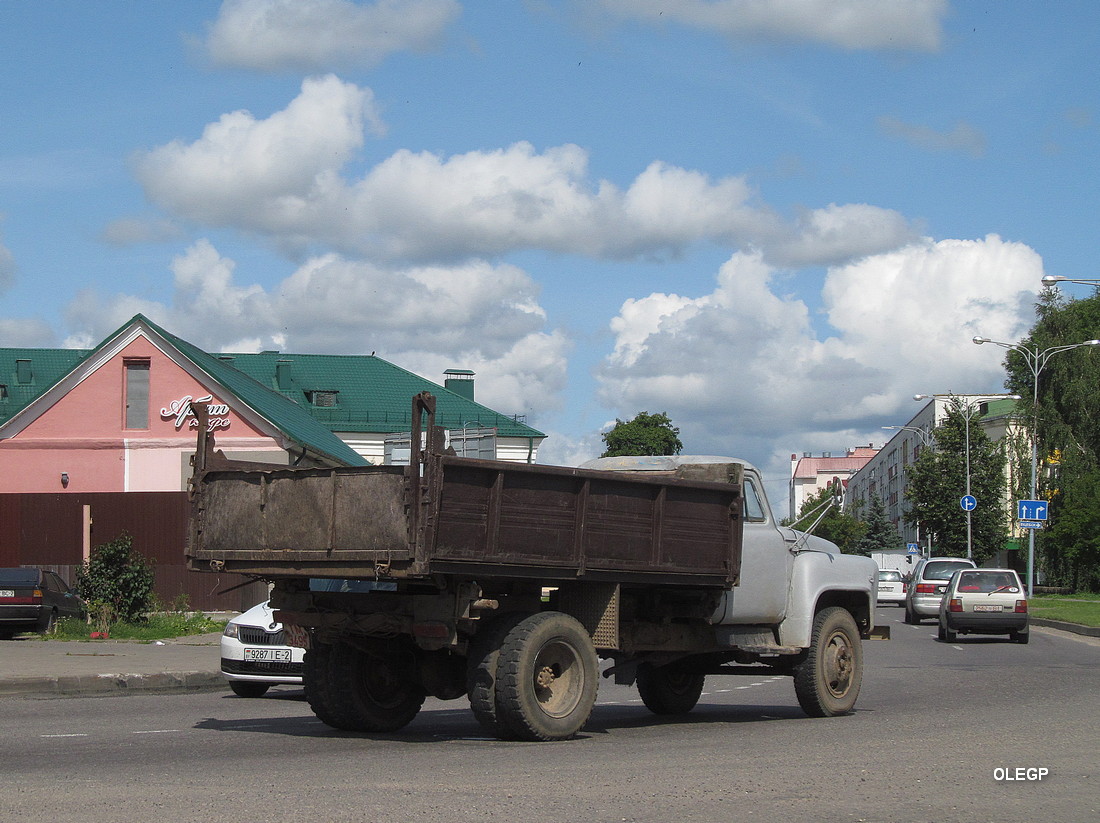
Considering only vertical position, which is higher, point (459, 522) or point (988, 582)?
point (459, 522)

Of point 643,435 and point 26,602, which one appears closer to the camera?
point 26,602

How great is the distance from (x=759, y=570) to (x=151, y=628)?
15.8 metres

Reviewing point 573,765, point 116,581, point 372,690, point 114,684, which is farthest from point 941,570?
point 573,765

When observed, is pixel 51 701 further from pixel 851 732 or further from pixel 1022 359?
pixel 1022 359

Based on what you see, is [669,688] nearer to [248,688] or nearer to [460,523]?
[460,523]

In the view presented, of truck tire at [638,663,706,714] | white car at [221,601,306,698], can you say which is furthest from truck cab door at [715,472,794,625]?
white car at [221,601,306,698]

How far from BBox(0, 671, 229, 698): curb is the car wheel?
112cm

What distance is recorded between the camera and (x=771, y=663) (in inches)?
481

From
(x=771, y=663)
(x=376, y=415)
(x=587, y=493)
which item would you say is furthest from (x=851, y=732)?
(x=376, y=415)

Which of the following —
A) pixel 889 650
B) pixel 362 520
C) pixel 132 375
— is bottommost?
pixel 889 650

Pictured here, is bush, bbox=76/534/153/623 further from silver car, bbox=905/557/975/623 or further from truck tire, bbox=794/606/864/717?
silver car, bbox=905/557/975/623

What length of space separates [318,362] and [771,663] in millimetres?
57871

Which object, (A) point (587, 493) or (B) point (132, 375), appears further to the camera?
(B) point (132, 375)

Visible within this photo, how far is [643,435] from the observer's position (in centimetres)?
8969
